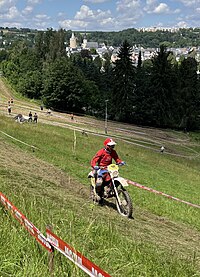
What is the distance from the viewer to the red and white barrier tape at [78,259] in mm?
3839

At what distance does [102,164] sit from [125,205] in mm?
1483

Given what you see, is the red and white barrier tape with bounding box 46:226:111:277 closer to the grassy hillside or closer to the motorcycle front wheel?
the grassy hillside

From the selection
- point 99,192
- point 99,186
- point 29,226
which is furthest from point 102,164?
point 29,226

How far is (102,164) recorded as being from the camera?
11828 millimetres

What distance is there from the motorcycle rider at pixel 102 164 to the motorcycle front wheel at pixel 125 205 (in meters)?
0.66

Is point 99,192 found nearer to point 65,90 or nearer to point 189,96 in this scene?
point 65,90

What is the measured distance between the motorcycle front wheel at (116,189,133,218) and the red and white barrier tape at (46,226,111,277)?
20.9 feet

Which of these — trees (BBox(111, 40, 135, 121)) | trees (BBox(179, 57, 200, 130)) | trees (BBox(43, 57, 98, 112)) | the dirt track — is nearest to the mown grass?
the dirt track

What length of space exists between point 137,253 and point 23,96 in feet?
325

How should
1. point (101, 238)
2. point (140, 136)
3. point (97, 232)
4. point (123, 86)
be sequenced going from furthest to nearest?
point (123, 86), point (140, 136), point (97, 232), point (101, 238)

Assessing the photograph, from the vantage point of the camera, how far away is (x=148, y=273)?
5.65 meters

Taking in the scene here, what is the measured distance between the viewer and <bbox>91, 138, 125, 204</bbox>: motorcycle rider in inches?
458

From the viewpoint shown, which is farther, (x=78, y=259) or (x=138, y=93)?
(x=138, y=93)

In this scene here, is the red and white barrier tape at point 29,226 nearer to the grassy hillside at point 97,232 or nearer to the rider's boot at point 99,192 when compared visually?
the grassy hillside at point 97,232
